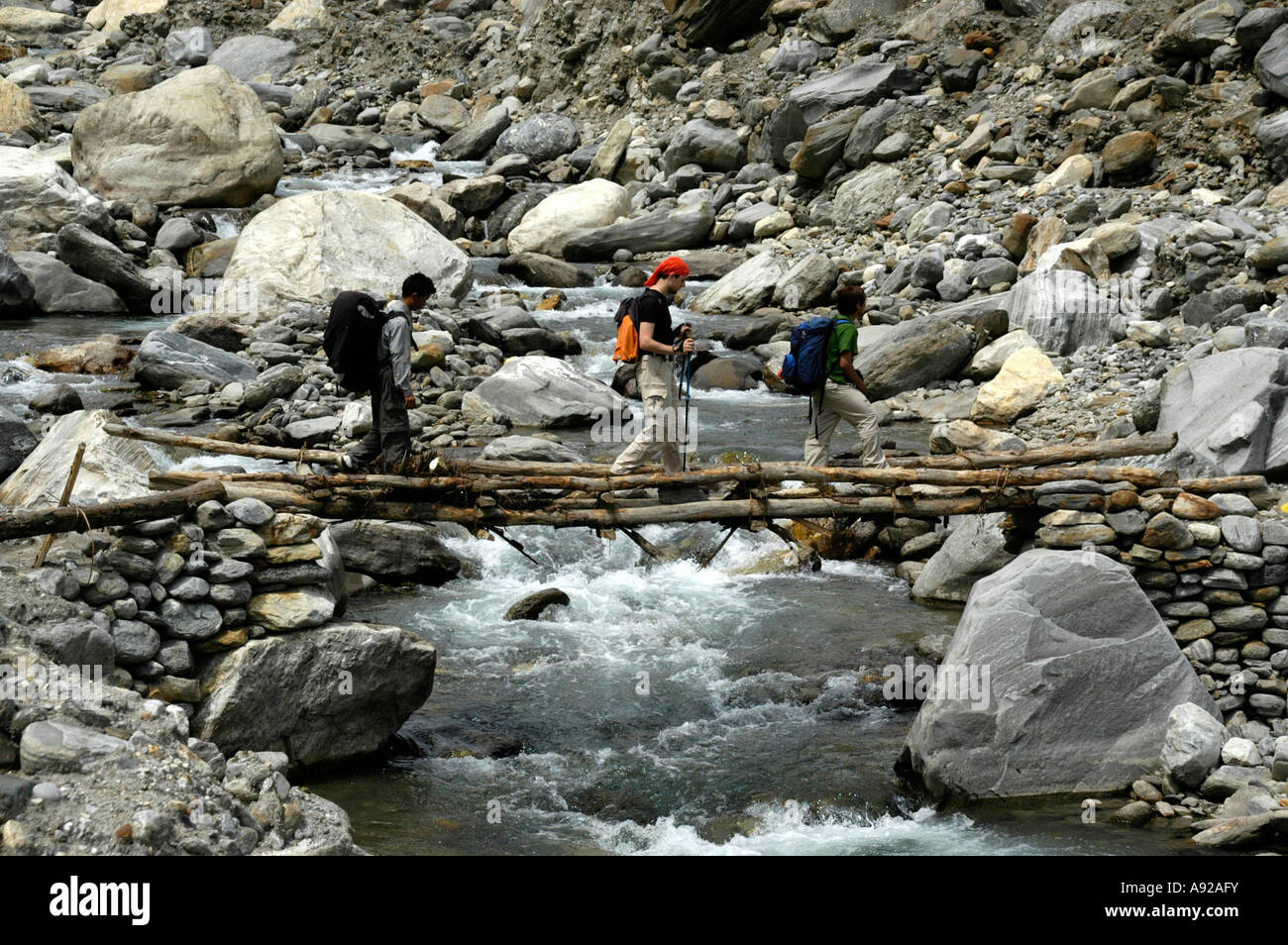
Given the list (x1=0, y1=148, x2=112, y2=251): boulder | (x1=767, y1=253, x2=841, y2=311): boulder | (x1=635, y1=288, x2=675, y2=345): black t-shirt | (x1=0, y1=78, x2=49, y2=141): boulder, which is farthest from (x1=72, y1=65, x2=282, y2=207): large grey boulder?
(x1=635, y1=288, x2=675, y2=345): black t-shirt

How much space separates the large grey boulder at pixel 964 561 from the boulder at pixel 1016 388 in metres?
4.88

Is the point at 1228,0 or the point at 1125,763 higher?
the point at 1228,0

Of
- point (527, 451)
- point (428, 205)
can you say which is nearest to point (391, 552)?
point (527, 451)

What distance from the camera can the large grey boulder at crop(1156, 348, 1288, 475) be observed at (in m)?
10.3

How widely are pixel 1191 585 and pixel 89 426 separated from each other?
33.0 feet

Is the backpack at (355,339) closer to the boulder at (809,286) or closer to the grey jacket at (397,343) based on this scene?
the grey jacket at (397,343)

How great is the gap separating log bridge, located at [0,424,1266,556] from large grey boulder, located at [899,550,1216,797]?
3.79ft

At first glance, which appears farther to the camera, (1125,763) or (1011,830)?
(1125,763)

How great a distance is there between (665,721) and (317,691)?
286 cm

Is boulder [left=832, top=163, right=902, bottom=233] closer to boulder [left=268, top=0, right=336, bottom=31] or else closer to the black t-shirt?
the black t-shirt

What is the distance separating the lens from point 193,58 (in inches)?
1646

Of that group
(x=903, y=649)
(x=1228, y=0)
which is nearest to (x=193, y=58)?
(x=1228, y=0)
